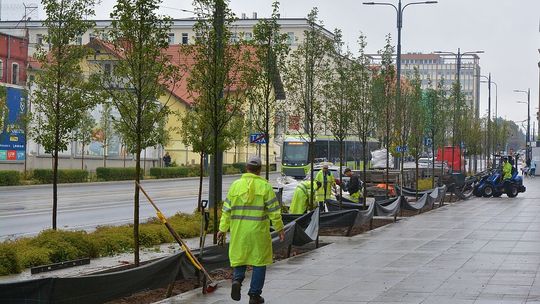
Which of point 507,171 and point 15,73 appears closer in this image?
point 507,171

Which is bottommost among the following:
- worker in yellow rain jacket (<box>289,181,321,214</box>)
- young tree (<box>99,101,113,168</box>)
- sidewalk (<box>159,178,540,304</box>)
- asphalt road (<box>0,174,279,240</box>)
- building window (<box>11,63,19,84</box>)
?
asphalt road (<box>0,174,279,240</box>)

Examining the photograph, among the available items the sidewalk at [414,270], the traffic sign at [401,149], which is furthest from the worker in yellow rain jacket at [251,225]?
the traffic sign at [401,149]

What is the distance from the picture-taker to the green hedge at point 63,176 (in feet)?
149

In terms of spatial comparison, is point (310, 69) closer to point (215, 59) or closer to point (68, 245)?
point (215, 59)

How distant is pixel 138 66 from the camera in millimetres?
12477

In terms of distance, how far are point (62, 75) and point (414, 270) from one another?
6419 millimetres

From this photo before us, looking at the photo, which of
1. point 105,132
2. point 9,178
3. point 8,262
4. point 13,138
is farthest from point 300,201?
point 105,132

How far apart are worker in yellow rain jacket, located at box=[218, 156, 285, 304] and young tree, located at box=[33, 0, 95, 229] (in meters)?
4.94

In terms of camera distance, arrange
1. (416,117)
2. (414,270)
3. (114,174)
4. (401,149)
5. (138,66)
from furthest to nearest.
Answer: (114,174) → (416,117) → (401,149) → (414,270) → (138,66)

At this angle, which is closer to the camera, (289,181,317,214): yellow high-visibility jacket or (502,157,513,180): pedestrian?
(289,181,317,214): yellow high-visibility jacket

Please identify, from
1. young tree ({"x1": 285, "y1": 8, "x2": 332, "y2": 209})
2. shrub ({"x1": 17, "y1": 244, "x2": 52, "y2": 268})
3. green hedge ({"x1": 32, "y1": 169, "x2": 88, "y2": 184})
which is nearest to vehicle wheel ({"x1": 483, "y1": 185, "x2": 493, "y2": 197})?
young tree ({"x1": 285, "y1": 8, "x2": 332, "y2": 209})

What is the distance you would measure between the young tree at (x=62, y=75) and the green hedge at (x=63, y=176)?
31873 mm

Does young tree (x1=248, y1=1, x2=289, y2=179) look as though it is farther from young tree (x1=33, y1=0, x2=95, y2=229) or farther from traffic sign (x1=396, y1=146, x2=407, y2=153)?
traffic sign (x1=396, y1=146, x2=407, y2=153)

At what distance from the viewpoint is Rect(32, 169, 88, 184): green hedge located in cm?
4556
